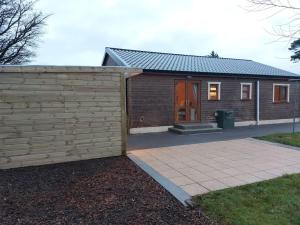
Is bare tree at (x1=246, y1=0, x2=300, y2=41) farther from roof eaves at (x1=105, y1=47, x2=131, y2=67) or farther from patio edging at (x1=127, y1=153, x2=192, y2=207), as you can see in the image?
roof eaves at (x1=105, y1=47, x2=131, y2=67)

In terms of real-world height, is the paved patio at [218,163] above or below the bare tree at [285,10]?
below

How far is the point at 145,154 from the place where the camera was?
746 centimetres

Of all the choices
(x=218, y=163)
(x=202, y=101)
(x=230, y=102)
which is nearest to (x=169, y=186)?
(x=218, y=163)

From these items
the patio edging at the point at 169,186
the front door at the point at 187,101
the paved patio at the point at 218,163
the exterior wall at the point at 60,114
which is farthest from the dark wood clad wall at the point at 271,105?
the patio edging at the point at 169,186

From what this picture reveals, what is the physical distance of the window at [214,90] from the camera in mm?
13438

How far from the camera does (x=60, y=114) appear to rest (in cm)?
647

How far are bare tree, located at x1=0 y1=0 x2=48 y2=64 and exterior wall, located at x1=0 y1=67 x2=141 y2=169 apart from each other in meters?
17.8

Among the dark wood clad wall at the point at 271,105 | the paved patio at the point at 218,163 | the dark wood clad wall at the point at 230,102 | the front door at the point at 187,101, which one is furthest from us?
the dark wood clad wall at the point at 271,105

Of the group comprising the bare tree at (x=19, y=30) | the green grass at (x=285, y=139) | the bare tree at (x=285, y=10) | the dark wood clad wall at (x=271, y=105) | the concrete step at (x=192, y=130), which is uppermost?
the bare tree at (x=19, y=30)

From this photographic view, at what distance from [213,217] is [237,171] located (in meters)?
2.40

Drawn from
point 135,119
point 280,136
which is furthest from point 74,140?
point 280,136

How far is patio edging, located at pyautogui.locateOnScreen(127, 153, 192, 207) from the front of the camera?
420 cm

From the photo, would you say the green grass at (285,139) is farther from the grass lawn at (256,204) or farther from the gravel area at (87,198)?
the gravel area at (87,198)

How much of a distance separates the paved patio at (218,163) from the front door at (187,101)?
12.9ft
